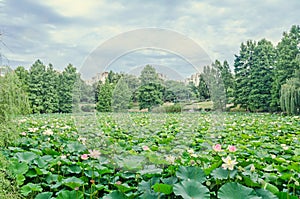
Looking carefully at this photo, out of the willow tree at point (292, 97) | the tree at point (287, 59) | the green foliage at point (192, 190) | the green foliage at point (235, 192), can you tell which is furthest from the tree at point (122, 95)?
the tree at point (287, 59)

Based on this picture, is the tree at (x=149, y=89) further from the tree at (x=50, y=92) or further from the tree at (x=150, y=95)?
the tree at (x=50, y=92)

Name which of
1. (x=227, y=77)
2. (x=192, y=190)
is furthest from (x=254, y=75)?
(x=192, y=190)

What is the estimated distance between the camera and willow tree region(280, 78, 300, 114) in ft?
34.7

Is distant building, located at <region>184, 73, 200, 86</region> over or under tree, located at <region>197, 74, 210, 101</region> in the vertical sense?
over

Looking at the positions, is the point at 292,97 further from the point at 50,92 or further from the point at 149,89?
the point at 50,92

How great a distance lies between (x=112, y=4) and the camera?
3979mm

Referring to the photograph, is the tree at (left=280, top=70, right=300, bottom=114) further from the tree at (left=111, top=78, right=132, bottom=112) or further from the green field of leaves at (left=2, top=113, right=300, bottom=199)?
the tree at (left=111, top=78, right=132, bottom=112)

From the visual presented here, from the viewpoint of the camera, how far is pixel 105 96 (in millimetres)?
3793

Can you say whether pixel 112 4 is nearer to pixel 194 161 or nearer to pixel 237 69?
pixel 194 161

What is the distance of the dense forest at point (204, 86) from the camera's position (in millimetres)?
3170

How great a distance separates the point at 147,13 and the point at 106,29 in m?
0.61

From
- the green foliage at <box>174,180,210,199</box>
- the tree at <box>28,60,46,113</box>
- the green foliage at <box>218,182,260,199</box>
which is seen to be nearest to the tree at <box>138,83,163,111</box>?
the green foliage at <box>174,180,210,199</box>

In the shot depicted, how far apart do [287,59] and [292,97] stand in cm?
408

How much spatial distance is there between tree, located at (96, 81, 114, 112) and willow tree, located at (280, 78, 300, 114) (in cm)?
917
